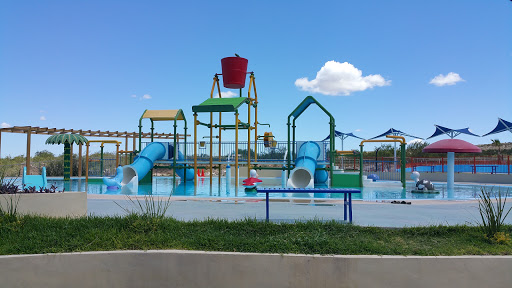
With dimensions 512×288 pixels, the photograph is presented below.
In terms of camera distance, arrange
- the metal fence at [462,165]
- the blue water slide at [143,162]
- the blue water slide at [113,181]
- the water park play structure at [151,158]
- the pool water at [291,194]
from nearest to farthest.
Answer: the pool water at [291,194] < the blue water slide at [113,181] < the water park play structure at [151,158] < the blue water slide at [143,162] < the metal fence at [462,165]

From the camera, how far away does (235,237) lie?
539cm

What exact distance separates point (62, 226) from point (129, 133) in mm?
23924

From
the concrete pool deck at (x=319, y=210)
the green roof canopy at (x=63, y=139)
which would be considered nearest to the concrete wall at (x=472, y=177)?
the concrete pool deck at (x=319, y=210)

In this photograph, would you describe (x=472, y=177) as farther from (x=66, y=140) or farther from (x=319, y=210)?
(x=66, y=140)

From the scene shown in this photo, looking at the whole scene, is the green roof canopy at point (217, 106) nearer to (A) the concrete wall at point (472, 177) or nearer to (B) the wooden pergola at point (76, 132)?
(B) the wooden pergola at point (76, 132)

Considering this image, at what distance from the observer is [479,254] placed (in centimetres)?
484

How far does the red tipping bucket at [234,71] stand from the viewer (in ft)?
57.6

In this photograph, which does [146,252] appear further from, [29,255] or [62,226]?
[62,226]

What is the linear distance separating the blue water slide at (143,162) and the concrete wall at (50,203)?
10888 mm

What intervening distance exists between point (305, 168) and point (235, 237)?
35.2 feet

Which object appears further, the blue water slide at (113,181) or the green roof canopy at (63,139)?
the green roof canopy at (63,139)

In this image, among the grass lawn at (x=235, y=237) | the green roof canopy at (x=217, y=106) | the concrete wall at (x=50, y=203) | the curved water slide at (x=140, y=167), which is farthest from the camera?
the curved water slide at (x=140, y=167)

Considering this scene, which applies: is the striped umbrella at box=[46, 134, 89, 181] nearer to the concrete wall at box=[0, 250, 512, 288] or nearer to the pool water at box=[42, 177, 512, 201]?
the pool water at box=[42, 177, 512, 201]

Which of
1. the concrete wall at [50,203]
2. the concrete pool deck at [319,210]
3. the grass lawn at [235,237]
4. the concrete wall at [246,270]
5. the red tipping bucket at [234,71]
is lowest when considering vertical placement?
the concrete wall at [246,270]
